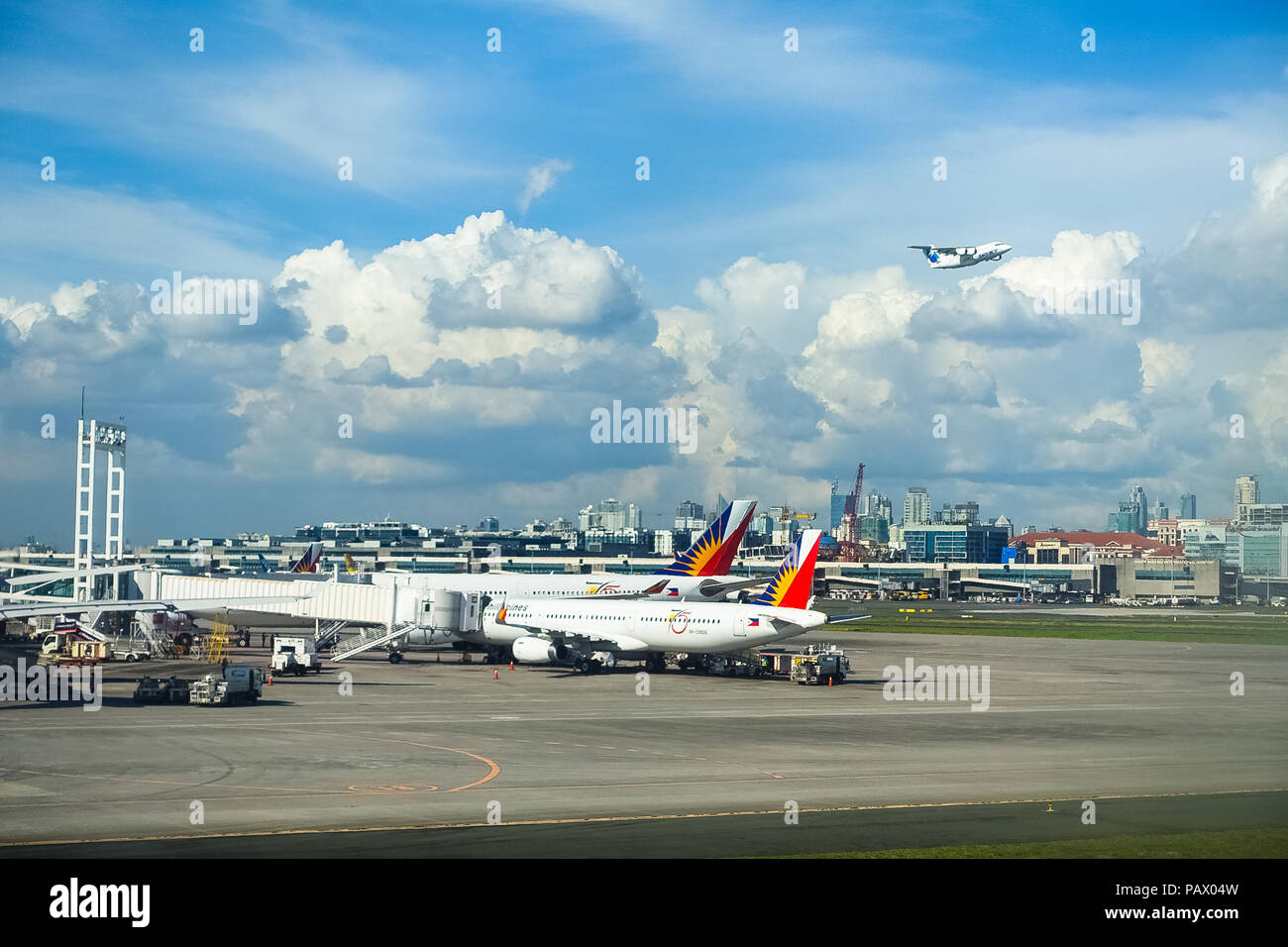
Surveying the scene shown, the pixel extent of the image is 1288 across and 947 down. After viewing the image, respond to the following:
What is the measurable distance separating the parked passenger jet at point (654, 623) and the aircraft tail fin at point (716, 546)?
14.6 meters

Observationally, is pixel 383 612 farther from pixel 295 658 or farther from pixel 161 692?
pixel 161 692

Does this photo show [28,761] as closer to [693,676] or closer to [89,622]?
[89,622]

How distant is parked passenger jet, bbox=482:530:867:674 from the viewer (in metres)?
74.3

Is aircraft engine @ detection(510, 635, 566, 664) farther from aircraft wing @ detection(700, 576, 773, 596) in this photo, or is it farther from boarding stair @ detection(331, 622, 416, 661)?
aircraft wing @ detection(700, 576, 773, 596)

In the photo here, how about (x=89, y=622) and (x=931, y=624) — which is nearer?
(x=89, y=622)

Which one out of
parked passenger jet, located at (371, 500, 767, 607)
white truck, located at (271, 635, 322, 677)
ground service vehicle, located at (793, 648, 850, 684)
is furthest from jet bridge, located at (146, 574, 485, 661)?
ground service vehicle, located at (793, 648, 850, 684)

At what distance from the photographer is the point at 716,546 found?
10156cm

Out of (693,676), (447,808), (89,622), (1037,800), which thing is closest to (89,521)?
(89,622)

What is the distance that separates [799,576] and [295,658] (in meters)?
31.4

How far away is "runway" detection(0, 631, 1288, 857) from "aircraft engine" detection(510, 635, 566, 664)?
42.5ft
